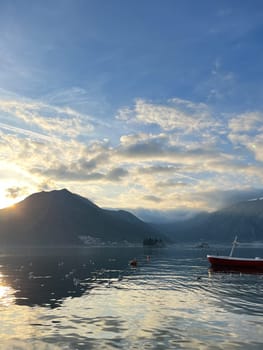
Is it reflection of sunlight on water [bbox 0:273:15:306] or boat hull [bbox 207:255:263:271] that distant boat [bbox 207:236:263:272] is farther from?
reflection of sunlight on water [bbox 0:273:15:306]

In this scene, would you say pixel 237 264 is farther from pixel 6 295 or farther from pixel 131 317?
pixel 131 317

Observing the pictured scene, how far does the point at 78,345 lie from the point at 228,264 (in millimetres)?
111360

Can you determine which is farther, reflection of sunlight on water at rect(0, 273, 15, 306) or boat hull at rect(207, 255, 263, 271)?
boat hull at rect(207, 255, 263, 271)

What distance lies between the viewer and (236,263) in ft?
448

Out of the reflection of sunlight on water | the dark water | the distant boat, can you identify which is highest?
the distant boat

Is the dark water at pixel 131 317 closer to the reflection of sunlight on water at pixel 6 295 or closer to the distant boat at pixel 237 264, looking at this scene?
the reflection of sunlight on water at pixel 6 295

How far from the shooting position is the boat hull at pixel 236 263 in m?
131

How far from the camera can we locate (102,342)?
118ft

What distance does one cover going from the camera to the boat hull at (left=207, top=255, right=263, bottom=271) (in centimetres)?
13088

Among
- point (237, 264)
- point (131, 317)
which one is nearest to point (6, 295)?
point (131, 317)

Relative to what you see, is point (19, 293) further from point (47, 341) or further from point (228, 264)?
point (228, 264)

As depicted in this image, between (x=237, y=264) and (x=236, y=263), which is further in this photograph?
(x=236, y=263)

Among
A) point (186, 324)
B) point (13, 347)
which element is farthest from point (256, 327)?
point (13, 347)

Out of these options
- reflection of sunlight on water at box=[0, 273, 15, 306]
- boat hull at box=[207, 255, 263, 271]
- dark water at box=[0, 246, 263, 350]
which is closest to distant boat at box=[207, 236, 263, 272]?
boat hull at box=[207, 255, 263, 271]
